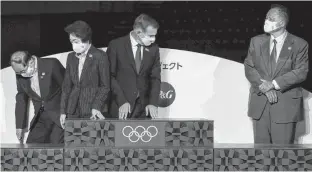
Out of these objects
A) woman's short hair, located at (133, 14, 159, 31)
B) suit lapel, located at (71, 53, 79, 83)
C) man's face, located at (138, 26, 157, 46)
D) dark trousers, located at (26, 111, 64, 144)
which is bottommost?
dark trousers, located at (26, 111, 64, 144)

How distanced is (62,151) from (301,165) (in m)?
1.82

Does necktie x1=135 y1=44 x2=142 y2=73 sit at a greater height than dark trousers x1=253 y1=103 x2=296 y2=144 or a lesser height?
greater

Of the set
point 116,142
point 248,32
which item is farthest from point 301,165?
point 248,32

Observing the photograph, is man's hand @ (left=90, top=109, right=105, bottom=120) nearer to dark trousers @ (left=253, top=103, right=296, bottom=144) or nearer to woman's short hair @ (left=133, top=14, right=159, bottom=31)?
woman's short hair @ (left=133, top=14, right=159, bottom=31)

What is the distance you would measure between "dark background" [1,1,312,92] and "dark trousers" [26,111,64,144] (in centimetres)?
73

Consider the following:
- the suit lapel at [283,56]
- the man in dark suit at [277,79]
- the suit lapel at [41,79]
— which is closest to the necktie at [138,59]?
the suit lapel at [41,79]

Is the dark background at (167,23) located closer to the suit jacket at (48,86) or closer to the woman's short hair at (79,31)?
the suit jacket at (48,86)

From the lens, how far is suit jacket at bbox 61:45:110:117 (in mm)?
5090

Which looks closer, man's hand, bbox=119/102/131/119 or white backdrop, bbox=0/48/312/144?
man's hand, bbox=119/102/131/119

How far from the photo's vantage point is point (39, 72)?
217 inches

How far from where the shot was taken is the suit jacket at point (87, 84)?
509cm

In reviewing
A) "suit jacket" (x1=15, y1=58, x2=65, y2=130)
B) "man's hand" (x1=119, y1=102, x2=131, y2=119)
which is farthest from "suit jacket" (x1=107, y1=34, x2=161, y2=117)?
"suit jacket" (x1=15, y1=58, x2=65, y2=130)

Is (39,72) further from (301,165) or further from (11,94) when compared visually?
(301,165)

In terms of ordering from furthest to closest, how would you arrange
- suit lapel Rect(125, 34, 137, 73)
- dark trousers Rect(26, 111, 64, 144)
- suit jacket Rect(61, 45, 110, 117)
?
1. dark trousers Rect(26, 111, 64, 144)
2. suit lapel Rect(125, 34, 137, 73)
3. suit jacket Rect(61, 45, 110, 117)
